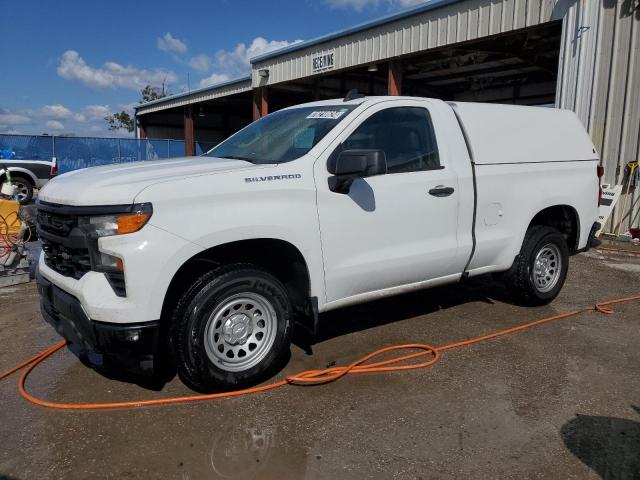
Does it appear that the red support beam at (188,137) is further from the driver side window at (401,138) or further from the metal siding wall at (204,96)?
the driver side window at (401,138)

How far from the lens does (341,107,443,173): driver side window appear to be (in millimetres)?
4059

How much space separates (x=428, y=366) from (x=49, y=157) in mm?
21163

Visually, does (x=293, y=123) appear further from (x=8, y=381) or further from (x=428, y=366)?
(x=8, y=381)

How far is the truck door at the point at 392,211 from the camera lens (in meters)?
3.77

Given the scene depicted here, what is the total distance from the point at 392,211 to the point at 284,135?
1048 mm

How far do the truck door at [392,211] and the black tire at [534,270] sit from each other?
0.94m

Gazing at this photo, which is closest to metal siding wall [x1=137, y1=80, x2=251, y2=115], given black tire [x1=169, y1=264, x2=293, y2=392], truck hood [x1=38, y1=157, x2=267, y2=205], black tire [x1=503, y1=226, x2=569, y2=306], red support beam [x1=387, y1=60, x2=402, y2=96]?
red support beam [x1=387, y1=60, x2=402, y2=96]

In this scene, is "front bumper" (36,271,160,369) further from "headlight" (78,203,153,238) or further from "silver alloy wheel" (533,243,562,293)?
"silver alloy wheel" (533,243,562,293)

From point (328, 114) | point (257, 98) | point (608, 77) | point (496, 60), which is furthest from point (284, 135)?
point (257, 98)

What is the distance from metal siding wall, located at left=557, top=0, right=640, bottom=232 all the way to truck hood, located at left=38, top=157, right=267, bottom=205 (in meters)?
7.83

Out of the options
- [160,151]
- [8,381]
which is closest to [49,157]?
[160,151]

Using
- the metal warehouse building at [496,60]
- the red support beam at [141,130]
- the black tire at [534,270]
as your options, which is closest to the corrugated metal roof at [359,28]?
the metal warehouse building at [496,60]

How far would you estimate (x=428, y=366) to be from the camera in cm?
405

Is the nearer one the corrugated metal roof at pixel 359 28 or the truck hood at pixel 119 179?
the truck hood at pixel 119 179
